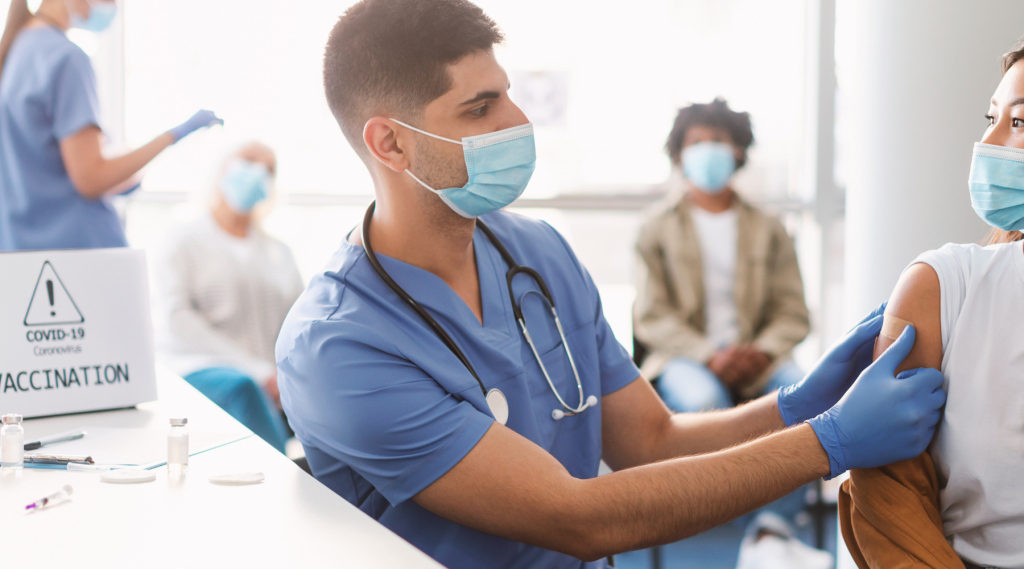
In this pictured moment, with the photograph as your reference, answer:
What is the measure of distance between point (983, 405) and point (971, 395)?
0.06ft

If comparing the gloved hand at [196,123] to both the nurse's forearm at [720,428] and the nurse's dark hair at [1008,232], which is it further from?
the nurse's dark hair at [1008,232]

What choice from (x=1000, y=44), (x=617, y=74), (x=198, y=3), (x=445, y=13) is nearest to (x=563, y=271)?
(x=445, y=13)

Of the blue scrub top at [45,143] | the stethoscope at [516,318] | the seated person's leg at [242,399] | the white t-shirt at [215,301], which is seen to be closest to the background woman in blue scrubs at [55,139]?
the blue scrub top at [45,143]

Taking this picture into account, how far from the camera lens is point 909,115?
4.71ft

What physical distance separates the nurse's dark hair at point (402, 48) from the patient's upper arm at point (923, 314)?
73 centimetres

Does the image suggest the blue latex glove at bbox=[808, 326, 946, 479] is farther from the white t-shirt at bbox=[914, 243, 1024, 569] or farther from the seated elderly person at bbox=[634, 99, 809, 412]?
the seated elderly person at bbox=[634, 99, 809, 412]

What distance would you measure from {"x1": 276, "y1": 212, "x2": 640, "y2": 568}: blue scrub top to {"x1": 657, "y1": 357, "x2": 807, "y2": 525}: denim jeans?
1147 mm

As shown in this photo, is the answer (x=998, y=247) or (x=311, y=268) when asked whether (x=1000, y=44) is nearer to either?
(x=998, y=247)

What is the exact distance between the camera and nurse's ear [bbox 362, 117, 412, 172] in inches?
49.4

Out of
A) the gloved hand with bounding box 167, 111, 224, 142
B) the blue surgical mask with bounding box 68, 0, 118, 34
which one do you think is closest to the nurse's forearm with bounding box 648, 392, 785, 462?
the gloved hand with bounding box 167, 111, 224, 142

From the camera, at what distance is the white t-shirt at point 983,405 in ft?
3.36

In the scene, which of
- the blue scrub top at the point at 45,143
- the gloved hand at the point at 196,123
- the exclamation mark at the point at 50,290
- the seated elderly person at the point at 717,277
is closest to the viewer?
the exclamation mark at the point at 50,290

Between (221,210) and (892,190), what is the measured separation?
2.19 metres

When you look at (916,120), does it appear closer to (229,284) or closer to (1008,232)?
(1008,232)
